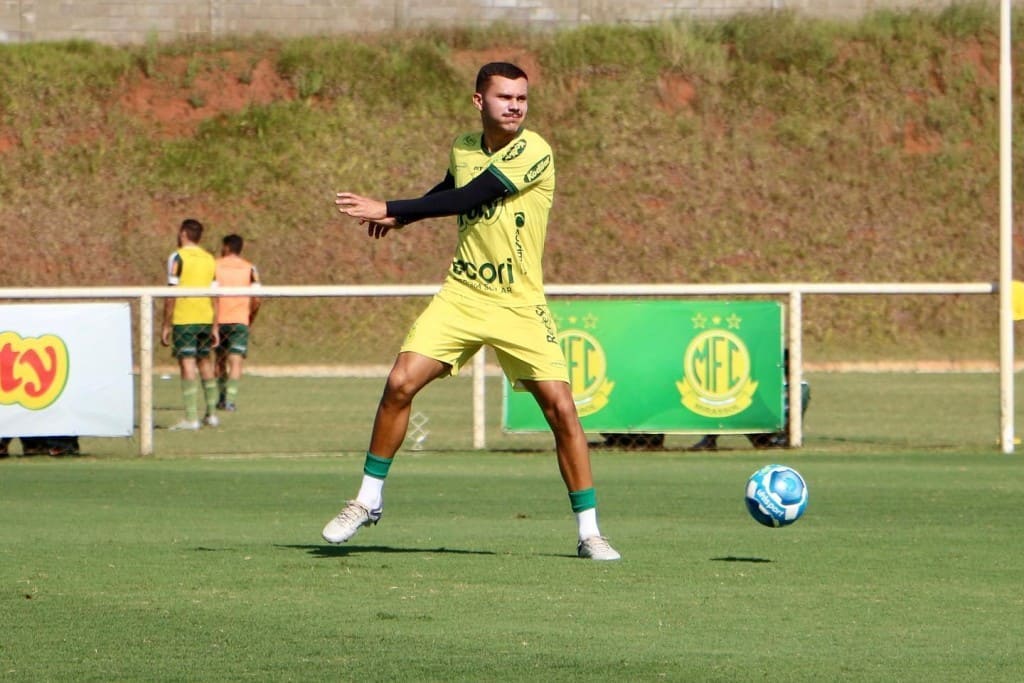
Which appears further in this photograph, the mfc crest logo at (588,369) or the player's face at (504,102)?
the mfc crest logo at (588,369)

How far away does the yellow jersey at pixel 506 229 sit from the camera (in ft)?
26.6

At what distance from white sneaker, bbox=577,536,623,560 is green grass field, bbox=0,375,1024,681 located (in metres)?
0.07

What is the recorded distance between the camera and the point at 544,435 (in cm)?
1664

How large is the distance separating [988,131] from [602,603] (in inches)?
1406

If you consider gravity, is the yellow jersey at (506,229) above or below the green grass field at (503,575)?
above

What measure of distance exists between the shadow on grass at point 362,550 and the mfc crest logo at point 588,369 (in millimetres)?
6472

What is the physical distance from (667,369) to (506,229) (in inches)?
286

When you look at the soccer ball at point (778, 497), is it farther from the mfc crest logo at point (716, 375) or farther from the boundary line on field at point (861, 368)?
the boundary line on field at point (861, 368)

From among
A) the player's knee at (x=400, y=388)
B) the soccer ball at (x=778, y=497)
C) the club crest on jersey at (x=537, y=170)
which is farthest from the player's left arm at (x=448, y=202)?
the soccer ball at (x=778, y=497)

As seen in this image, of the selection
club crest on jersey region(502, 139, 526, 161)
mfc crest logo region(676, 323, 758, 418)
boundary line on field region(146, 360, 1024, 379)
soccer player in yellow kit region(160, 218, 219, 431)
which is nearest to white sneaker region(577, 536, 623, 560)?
club crest on jersey region(502, 139, 526, 161)

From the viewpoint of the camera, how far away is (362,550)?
8.65m

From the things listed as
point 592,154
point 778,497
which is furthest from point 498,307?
point 592,154

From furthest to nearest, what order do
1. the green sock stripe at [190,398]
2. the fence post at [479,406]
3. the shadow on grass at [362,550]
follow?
the green sock stripe at [190,398], the fence post at [479,406], the shadow on grass at [362,550]

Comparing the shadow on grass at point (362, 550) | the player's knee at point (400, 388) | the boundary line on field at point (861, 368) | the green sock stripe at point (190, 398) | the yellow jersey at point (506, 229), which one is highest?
the yellow jersey at point (506, 229)
